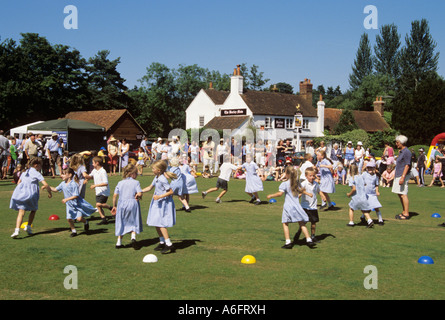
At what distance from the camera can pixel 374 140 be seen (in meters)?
51.1

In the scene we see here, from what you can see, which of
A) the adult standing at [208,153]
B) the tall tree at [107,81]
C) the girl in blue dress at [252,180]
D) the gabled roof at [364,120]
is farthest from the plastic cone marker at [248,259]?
the tall tree at [107,81]

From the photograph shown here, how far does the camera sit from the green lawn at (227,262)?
6.50 m

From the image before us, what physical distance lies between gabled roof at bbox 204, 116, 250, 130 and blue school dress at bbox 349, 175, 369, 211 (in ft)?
156

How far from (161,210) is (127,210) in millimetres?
715

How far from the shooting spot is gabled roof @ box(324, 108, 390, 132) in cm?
6844

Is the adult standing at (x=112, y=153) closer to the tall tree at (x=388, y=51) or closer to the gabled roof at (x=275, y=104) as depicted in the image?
the gabled roof at (x=275, y=104)

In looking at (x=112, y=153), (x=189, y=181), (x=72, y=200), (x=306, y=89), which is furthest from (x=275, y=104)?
(x=72, y=200)

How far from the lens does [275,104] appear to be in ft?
211

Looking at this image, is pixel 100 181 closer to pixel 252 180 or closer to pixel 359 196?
pixel 252 180

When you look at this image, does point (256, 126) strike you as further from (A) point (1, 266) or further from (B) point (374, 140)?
(A) point (1, 266)

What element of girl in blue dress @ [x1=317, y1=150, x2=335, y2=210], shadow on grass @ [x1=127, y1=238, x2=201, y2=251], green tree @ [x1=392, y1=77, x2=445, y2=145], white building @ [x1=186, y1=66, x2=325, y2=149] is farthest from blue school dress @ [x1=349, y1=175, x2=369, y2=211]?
green tree @ [x1=392, y1=77, x2=445, y2=145]
